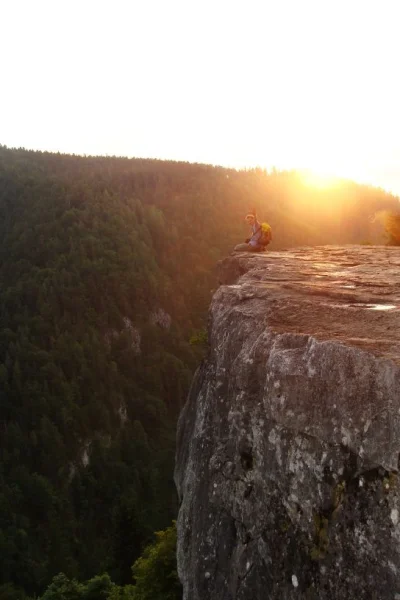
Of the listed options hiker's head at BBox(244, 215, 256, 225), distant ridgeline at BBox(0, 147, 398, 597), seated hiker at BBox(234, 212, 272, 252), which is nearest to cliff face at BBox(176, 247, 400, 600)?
seated hiker at BBox(234, 212, 272, 252)

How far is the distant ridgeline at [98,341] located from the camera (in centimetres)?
6531

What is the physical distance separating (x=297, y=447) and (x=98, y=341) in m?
89.0

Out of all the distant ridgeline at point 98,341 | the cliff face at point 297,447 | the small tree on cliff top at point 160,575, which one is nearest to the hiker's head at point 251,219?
the cliff face at point 297,447

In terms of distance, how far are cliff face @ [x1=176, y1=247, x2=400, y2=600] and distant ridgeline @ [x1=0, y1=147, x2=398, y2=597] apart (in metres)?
30.2

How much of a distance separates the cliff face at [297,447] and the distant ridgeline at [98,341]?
30165mm

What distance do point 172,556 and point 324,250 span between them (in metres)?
11.0

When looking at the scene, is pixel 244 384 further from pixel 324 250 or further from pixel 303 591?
pixel 324 250

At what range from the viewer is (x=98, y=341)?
307ft

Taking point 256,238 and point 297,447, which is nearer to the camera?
point 297,447

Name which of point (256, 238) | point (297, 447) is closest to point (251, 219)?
point (256, 238)

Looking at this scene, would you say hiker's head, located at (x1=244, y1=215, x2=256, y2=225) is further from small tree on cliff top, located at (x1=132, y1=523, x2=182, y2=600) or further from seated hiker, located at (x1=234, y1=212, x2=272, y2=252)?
small tree on cliff top, located at (x1=132, y1=523, x2=182, y2=600)

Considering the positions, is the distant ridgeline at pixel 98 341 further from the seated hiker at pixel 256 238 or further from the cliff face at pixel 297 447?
the cliff face at pixel 297 447

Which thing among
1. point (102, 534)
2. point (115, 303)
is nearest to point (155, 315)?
point (115, 303)

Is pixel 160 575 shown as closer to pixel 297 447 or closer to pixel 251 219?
pixel 251 219
